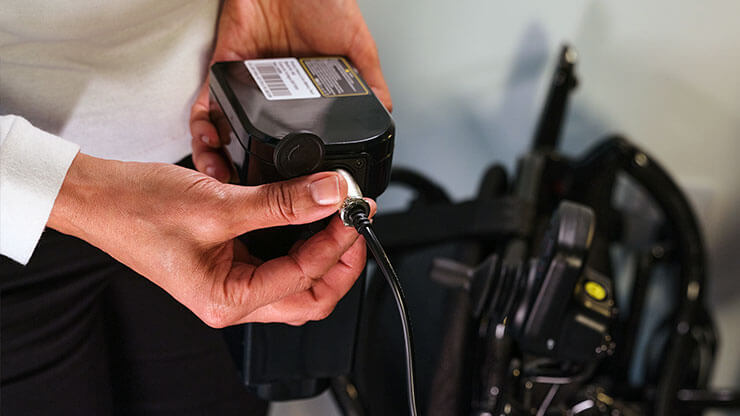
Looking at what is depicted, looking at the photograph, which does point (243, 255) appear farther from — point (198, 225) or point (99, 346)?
point (99, 346)

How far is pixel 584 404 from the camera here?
813 millimetres

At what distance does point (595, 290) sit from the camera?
69 cm

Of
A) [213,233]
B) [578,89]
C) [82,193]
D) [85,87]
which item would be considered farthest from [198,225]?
[578,89]

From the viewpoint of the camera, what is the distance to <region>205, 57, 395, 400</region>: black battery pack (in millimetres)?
535

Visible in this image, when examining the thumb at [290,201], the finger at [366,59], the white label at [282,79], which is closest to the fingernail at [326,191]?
the thumb at [290,201]

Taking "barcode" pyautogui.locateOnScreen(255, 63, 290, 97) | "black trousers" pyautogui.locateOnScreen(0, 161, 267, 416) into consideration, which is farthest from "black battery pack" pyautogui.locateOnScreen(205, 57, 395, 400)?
"black trousers" pyautogui.locateOnScreen(0, 161, 267, 416)

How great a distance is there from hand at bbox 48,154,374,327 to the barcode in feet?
0.39

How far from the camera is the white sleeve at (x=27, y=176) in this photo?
52cm

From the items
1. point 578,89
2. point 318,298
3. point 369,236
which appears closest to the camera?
point 369,236

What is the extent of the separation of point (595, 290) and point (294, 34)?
450 millimetres

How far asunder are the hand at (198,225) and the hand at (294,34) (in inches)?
5.9

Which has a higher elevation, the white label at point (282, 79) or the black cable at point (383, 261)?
the white label at point (282, 79)

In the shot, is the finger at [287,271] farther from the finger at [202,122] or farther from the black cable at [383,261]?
the finger at [202,122]

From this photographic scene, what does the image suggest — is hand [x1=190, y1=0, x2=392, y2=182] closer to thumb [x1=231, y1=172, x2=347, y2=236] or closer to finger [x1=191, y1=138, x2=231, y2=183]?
finger [x1=191, y1=138, x2=231, y2=183]
